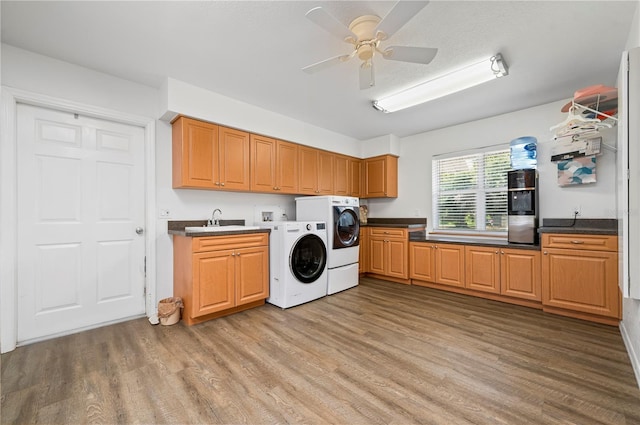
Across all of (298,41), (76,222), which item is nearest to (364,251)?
(298,41)

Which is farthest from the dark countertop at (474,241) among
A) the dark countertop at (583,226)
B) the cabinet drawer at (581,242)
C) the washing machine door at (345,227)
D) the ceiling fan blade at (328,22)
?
the ceiling fan blade at (328,22)

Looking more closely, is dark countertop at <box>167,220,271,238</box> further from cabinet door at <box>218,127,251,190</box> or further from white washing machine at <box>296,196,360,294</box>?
white washing machine at <box>296,196,360,294</box>

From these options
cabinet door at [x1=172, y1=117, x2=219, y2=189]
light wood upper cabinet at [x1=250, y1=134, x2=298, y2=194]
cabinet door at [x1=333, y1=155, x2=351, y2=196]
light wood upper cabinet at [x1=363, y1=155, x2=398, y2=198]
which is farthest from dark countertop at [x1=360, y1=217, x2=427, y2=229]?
cabinet door at [x1=172, y1=117, x2=219, y2=189]

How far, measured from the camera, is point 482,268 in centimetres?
341

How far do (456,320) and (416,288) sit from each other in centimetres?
119

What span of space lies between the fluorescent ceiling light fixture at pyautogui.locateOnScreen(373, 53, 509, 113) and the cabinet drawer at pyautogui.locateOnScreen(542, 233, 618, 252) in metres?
1.79

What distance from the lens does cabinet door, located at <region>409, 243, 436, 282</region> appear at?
386 centimetres

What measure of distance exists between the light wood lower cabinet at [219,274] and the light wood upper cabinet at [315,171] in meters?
1.22

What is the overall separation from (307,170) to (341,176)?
79cm

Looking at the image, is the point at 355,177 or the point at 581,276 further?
the point at 355,177

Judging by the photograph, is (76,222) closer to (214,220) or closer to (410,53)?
(214,220)

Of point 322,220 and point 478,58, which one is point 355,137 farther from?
point 478,58

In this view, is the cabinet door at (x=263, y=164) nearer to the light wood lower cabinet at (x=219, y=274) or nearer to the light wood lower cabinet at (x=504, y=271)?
the light wood lower cabinet at (x=219, y=274)

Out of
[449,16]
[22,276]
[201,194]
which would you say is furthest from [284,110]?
[22,276]
